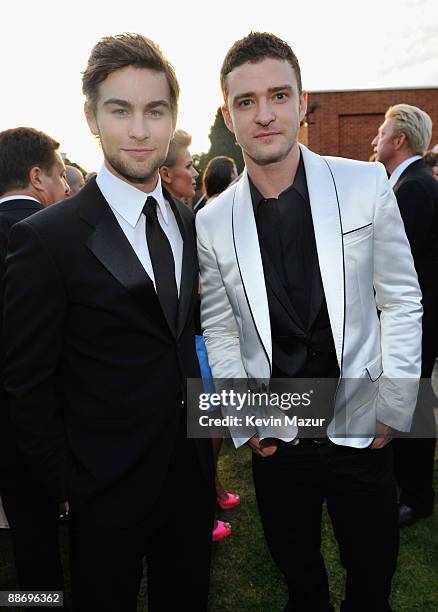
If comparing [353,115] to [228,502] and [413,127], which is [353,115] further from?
[228,502]

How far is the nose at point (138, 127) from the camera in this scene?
1.69 m

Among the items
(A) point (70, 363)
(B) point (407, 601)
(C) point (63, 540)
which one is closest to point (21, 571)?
(C) point (63, 540)

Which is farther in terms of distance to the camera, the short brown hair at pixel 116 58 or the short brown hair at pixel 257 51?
the short brown hair at pixel 257 51

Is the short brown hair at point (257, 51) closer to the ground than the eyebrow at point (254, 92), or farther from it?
farther from it

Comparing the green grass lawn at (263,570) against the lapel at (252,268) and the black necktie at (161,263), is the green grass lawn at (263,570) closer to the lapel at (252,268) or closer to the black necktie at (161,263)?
the lapel at (252,268)

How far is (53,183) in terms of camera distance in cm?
292

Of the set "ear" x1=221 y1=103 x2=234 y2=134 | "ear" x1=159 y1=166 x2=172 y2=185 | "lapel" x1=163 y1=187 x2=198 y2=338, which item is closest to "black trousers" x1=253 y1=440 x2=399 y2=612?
"lapel" x1=163 y1=187 x2=198 y2=338

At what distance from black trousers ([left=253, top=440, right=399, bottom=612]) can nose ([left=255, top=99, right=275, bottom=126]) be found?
1271 millimetres

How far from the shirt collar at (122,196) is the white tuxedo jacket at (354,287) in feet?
1.23

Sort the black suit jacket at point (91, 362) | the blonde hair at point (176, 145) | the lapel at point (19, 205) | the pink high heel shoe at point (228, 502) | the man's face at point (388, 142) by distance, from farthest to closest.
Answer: the blonde hair at point (176, 145), the pink high heel shoe at point (228, 502), the man's face at point (388, 142), the lapel at point (19, 205), the black suit jacket at point (91, 362)

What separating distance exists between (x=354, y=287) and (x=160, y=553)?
4.28 ft

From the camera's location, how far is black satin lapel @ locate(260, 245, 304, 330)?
6.27ft

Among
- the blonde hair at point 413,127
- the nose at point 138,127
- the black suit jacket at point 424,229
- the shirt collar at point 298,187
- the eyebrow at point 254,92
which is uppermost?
the eyebrow at point 254,92

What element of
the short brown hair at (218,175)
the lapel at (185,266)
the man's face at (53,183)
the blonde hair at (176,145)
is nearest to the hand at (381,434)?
the lapel at (185,266)
